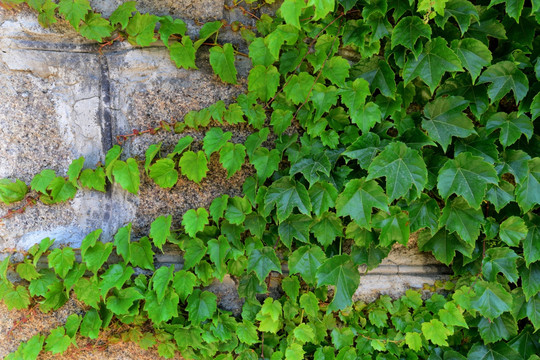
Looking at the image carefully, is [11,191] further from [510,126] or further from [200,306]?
[510,126]

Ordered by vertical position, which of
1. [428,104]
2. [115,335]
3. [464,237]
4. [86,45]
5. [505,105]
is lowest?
[115,335]

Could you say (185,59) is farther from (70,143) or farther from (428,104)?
(428,104)

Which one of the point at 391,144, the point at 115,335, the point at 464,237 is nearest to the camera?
the point at 391,144

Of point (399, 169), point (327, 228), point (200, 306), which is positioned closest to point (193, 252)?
point (200, 306)

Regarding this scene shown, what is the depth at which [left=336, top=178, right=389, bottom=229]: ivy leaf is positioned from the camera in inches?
58.0

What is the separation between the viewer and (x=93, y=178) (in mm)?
1579

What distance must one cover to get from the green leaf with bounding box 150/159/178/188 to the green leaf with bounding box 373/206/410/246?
867 mm

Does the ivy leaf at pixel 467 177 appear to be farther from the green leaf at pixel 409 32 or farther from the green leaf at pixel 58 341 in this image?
the green leaf at pixel 58 341

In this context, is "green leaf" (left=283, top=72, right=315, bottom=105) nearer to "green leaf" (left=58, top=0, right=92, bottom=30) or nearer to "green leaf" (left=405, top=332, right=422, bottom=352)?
"green leaf" (left=58, top=0, right=92, bottom=30)

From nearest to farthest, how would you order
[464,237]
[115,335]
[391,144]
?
1. [391,144]
2. [464,237]
3. [115,335]

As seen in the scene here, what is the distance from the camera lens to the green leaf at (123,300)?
157 cm

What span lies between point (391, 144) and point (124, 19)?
1150 mm

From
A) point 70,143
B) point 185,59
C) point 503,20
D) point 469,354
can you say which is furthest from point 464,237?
point 70,143

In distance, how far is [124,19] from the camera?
59.2 inches
